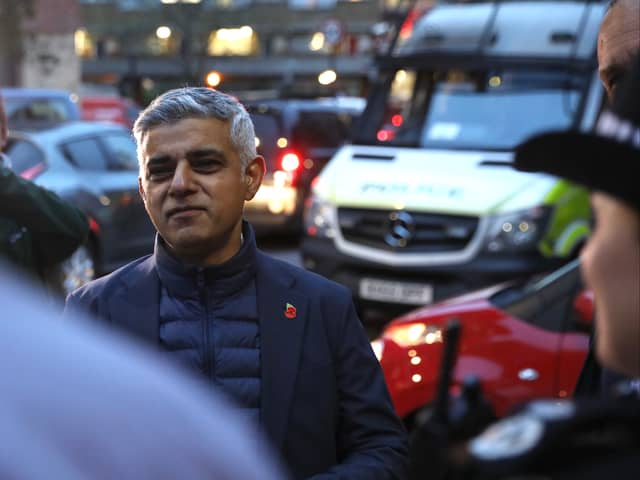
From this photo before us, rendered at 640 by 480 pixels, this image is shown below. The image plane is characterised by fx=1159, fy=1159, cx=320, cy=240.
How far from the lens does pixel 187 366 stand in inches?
97.7

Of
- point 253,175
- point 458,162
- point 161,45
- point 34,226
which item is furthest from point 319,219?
point 161,45

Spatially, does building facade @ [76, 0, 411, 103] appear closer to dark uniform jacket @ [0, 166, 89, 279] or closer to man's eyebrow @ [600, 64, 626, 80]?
dark uniform jacket @ [0, 166, 89, 279]

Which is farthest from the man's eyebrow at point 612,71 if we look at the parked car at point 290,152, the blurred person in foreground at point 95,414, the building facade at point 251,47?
the building facade at point 251,47

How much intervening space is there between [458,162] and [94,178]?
125 inches

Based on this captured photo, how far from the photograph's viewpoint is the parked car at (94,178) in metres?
9.20

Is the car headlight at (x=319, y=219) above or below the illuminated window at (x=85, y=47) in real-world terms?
above

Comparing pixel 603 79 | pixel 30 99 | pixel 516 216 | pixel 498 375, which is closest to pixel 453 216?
pixel 516 216

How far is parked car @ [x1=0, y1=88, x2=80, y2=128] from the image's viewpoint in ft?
44.9

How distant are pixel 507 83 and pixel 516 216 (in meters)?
1.52

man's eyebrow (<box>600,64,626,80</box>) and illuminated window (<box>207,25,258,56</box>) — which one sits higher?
man's eyebrow (<box>600,64,626,80</box>)

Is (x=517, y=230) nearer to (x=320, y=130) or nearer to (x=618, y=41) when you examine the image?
(x=618, y=41)

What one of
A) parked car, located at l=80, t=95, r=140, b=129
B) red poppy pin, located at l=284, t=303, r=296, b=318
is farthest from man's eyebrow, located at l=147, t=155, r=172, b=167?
parked car, located at l=80, t=95, r=140, b=129

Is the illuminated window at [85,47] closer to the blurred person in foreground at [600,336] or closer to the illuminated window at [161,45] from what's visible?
the illuminated window at [161,45]

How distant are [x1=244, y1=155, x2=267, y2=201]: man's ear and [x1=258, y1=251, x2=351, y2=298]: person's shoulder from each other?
6.7 inches
